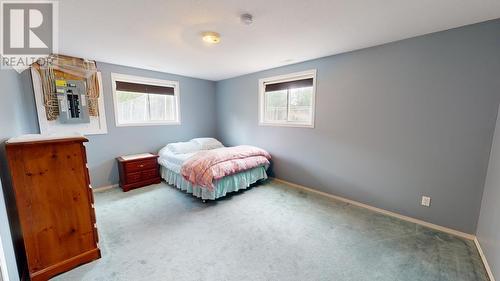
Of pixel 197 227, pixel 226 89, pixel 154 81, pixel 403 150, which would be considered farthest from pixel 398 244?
pixel 154 81

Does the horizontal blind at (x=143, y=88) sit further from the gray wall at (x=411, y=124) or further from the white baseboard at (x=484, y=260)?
the white baseboard at (x=484, y=260)

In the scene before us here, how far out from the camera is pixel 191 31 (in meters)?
2.14

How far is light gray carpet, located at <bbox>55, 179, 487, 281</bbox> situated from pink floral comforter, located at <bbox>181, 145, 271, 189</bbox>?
1.41 feet

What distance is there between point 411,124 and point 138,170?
4311 mm

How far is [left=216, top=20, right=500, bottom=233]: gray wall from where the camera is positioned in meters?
1.95

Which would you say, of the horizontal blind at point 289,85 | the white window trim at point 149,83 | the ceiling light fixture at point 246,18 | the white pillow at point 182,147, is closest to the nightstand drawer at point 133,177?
the white pillow at point 182,147

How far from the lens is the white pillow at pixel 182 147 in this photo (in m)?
3.73

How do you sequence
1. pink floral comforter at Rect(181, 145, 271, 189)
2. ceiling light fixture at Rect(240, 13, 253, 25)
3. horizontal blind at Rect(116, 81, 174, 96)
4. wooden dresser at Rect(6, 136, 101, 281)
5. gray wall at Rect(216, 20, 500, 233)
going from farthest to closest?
horizontal blind at Rect(116, 81, 174, 96), pink floral comforter at Rect(181, 145, 271, 189), gray wall at Rect(216, 20, 500, 233), ceiling light fixture at Rect(240, 13, 253, 25), wooden dresser at Rect(6, 136, 101, 281)

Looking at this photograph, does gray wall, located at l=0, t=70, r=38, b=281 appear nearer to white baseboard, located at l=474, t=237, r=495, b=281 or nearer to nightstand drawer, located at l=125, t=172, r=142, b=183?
nightstand drawer, located at l=125, t=172, r=142, b=183

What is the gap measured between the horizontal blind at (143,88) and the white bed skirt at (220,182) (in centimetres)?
163

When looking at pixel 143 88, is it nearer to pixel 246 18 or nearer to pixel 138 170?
pixel 138 170

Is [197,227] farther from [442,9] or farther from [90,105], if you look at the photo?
[442,9]

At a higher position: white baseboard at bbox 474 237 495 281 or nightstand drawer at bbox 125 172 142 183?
nightstand drawer at bbox 125 172 142 183

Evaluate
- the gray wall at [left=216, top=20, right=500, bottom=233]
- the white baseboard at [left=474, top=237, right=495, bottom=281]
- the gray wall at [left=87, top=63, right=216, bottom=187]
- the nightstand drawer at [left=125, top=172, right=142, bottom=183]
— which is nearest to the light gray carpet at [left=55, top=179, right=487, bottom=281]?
the white baseboard at [left=474, top=237, right=495, bottom=281]
